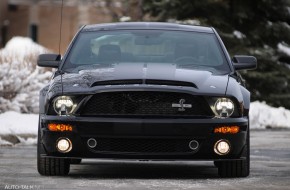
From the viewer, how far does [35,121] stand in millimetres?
18656

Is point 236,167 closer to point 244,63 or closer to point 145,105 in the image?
point 145,105

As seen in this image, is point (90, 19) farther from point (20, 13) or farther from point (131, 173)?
point (131, 173)

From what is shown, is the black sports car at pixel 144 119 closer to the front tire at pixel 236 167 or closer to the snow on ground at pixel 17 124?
the front tire at pixel 236 167

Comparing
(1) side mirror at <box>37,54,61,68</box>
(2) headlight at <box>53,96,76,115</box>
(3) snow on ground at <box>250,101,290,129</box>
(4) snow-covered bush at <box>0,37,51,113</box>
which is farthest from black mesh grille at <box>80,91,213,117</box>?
(3) snow on ground at <box>250,101,290,129</box>

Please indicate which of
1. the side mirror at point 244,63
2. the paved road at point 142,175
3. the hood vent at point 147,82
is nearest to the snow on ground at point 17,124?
the paved road at point 142,175

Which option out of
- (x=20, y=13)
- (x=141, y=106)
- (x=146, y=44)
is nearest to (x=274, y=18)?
(x=146, y=44)

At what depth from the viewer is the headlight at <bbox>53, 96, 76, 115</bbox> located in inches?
426

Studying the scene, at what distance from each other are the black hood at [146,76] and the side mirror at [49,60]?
67 centimetres

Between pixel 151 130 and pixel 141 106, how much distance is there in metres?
0.26

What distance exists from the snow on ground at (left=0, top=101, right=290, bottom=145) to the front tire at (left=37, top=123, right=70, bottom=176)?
5.64 metres

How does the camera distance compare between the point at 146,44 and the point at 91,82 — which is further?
the point at 146,44

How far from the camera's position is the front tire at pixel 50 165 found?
435 inches

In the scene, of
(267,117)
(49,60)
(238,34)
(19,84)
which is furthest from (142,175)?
(238,34)

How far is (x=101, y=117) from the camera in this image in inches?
421
